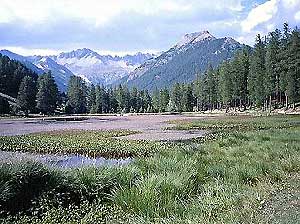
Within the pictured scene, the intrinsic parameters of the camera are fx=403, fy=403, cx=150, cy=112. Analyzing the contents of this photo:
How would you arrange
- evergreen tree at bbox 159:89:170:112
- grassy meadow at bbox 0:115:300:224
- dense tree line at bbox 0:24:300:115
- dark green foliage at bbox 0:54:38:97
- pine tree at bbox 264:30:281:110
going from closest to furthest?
grassy meadow at bbox 0:115:300:224 < dense tree line at bbox 0:24:300:115 < pine tree at bbox 264:30:281:110 < dark green foliage at bbox 0:54:38:97 < evergreen tree at bbox 159:89:170:112

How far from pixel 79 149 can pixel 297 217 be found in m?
26.6

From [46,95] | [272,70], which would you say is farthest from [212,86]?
[46,95]

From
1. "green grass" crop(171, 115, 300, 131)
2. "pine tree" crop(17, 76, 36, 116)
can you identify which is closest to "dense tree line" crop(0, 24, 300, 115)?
"pine tree" crop(17, 76, 36, 116)

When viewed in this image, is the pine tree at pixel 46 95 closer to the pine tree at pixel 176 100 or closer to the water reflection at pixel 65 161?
the pine tree at pixel 176 100

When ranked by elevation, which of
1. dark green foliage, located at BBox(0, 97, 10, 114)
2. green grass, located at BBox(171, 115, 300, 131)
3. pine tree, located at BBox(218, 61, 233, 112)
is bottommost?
green grass, located at BBox(171, 115, 300, 131)

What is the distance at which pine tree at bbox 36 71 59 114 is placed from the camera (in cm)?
13388

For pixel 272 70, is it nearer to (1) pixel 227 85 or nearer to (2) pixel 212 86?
(1) pixel 227 85

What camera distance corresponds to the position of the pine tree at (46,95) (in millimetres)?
133875

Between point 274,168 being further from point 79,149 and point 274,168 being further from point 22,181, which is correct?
point 79,149

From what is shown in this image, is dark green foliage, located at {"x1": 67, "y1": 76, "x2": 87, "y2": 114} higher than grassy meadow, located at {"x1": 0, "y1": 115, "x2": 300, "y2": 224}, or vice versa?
dark green foliage, located at {"x1": 67, "y1": 76, "x2": 87, "y2": 114}

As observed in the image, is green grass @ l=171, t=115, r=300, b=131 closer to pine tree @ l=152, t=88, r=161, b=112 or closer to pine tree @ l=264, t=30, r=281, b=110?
pine tree @ l=264, t=30, r=281, b=110

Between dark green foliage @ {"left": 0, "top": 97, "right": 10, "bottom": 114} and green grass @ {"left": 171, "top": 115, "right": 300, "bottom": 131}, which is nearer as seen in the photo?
green grass @ {"left": 171, "top": 115, "right": 300, "bottom": 131}

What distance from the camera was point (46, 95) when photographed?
13438 centimetres

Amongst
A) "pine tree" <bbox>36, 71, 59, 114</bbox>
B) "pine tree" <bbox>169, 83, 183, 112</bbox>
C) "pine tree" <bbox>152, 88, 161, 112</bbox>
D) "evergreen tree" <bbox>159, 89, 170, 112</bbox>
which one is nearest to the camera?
"pine tree" <bbox>36, 71, 59, 114</bbox>
